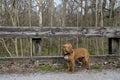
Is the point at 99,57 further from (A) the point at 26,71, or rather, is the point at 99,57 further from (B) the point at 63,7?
(B) the point at 63,7

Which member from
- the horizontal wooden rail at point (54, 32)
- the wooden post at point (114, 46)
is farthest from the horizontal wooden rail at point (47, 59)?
the horizontal wooden rail at point (54, 32)

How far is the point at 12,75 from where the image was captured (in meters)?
4.55

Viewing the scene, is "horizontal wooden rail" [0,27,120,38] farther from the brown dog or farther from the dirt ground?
the dirt ground

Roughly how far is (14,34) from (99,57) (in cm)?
212

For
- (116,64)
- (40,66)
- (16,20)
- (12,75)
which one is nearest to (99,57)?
(116,64)

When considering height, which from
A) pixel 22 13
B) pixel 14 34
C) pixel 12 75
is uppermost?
pixel 22 13

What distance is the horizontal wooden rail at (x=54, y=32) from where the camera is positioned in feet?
16.5

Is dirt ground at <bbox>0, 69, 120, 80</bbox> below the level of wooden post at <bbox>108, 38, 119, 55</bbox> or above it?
below

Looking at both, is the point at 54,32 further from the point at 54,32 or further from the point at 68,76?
the point at 68,76

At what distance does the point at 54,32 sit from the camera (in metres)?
5.15

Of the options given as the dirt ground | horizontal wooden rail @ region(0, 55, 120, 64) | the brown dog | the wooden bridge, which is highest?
the wooden bridge

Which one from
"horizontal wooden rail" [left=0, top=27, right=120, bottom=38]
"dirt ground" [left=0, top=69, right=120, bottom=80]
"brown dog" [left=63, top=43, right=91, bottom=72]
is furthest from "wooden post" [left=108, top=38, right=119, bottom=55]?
"brown dog" [left=63, top=43, right=91, bottom=72]

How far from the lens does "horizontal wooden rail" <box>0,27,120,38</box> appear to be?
5.03 metres

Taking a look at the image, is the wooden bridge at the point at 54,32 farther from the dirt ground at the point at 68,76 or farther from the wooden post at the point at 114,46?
the dirt ground at the point at 68,76
